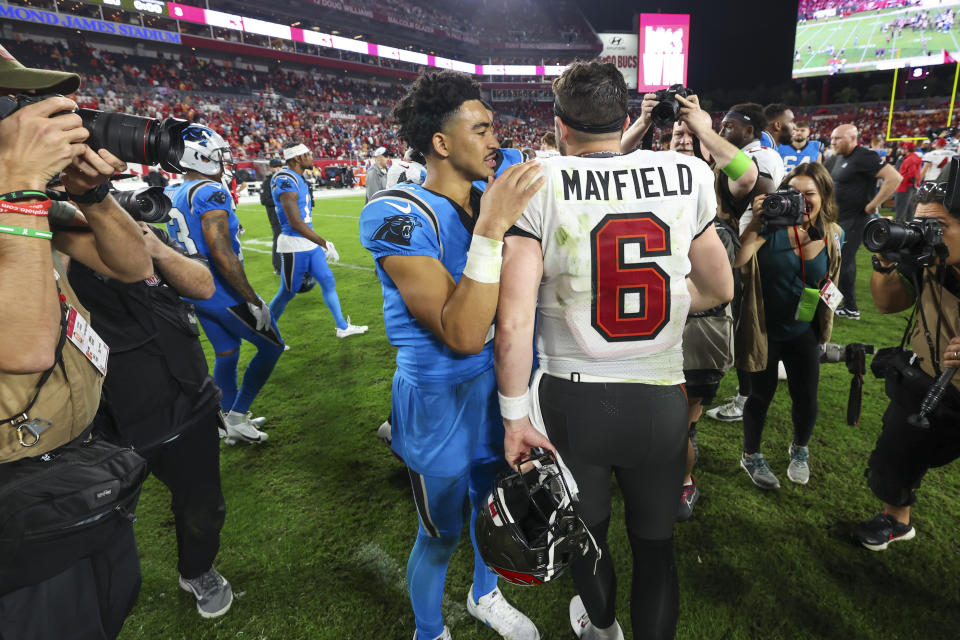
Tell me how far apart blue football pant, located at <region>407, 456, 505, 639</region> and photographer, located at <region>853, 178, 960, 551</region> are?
5.86 ft

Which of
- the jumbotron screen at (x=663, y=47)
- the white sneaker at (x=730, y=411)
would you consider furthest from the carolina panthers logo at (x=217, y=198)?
the jumbotron screen at (x=663, y=47)

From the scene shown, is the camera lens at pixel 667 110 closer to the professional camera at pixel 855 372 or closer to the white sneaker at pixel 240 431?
the professional camera at pixel 855 372

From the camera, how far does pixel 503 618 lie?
2154 millimetres

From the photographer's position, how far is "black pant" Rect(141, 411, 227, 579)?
6.91 feet

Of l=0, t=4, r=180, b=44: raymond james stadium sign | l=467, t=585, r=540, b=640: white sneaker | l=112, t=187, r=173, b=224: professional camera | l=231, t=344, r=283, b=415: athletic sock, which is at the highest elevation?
l=0, t=4, r=180, b=44: raymond james stadium sign

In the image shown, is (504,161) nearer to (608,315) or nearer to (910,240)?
(608,315)

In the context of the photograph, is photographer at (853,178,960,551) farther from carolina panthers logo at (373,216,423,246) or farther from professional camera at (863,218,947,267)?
carolina panthers logo at (373,216,423,246)

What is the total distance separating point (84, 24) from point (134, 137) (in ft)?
119

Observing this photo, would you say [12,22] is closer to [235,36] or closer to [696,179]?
[235,36]

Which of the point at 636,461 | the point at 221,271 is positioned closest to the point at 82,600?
the point at 636,461

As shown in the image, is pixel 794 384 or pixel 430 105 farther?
pixel 794 384

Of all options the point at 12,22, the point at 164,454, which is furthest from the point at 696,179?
the point at 12,22

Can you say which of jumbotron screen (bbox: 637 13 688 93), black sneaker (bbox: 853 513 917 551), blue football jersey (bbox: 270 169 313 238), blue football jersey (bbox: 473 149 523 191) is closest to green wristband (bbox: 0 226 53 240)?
blue football jersey (bbox: 473 149 523 191)

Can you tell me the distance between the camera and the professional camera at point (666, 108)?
2.31 meters
